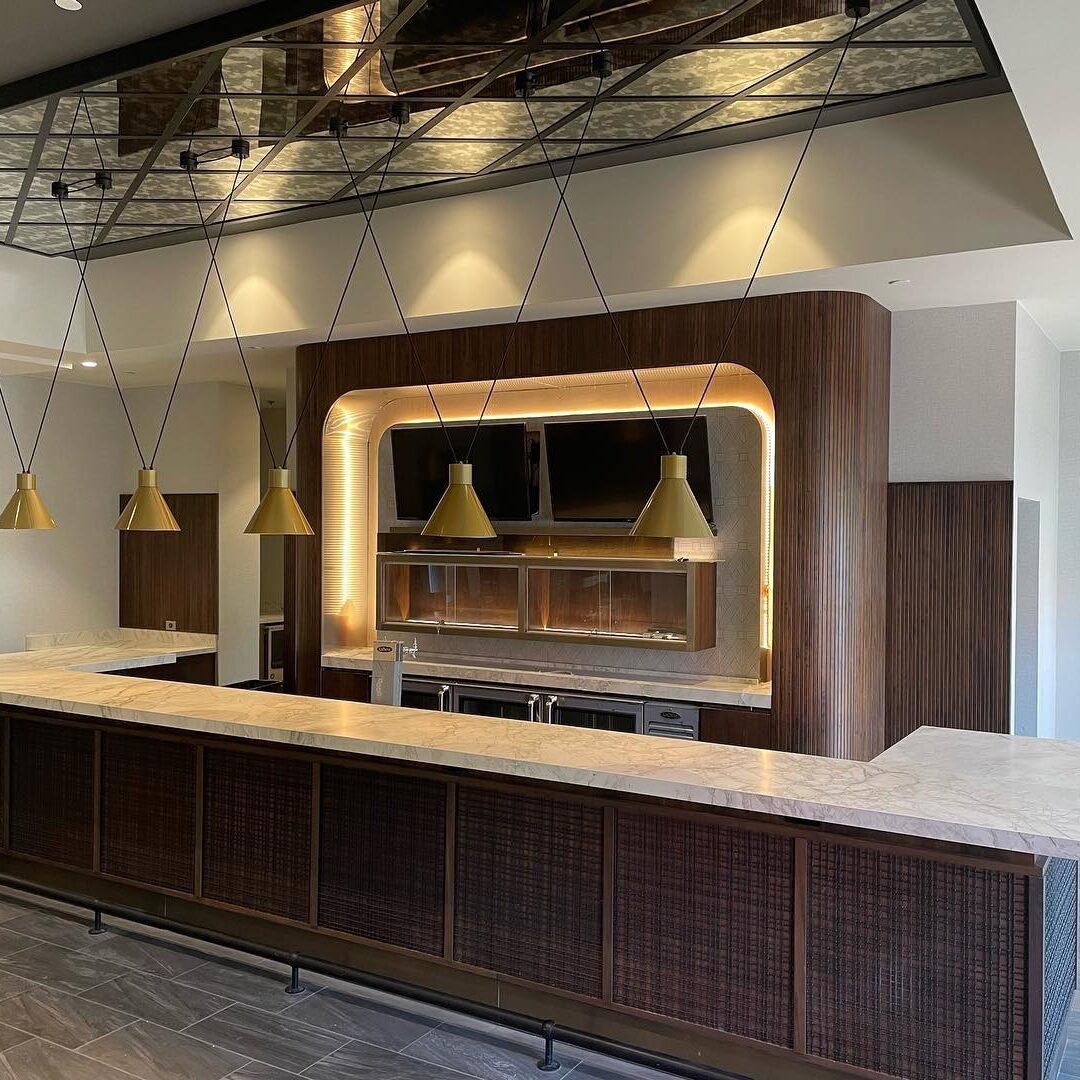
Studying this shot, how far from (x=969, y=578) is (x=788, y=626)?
3.02 ft

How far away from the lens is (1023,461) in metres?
5.00

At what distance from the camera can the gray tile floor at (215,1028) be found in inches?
124

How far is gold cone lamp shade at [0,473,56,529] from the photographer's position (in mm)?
4453

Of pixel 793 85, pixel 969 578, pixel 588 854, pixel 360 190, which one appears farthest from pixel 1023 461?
pixel 360 190

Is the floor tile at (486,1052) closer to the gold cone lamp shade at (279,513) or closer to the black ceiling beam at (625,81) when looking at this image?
the gold cone lamp shade at (279,513)

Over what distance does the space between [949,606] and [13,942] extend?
439 centimetres

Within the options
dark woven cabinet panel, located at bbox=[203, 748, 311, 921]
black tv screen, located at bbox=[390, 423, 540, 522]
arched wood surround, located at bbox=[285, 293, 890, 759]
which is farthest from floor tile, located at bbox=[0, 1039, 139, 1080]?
black tv screen, located at bbox=[390, 423, 540, 522]

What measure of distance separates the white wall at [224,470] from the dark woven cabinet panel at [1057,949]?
6.16m

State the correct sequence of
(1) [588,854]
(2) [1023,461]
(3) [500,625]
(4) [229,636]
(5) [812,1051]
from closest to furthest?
(5) [812,1051] → (1) [588,854] → (2) [1023,461] → (3) [500,625] → (4) [229,636]

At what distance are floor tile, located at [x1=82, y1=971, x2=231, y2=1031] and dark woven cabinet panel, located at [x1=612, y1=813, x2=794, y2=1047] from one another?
59.7 inches

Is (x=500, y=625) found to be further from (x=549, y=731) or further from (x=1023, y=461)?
(x=1023, y=461)

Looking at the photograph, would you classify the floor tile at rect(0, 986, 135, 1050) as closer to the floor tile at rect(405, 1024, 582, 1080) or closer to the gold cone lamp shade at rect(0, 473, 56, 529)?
the floor tile at rect(405, 1024, 582, 1080)

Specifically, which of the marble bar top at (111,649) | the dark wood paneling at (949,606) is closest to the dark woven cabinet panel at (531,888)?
the dark wood paneling at (949,606)

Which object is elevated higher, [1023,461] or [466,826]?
[1023,461]
